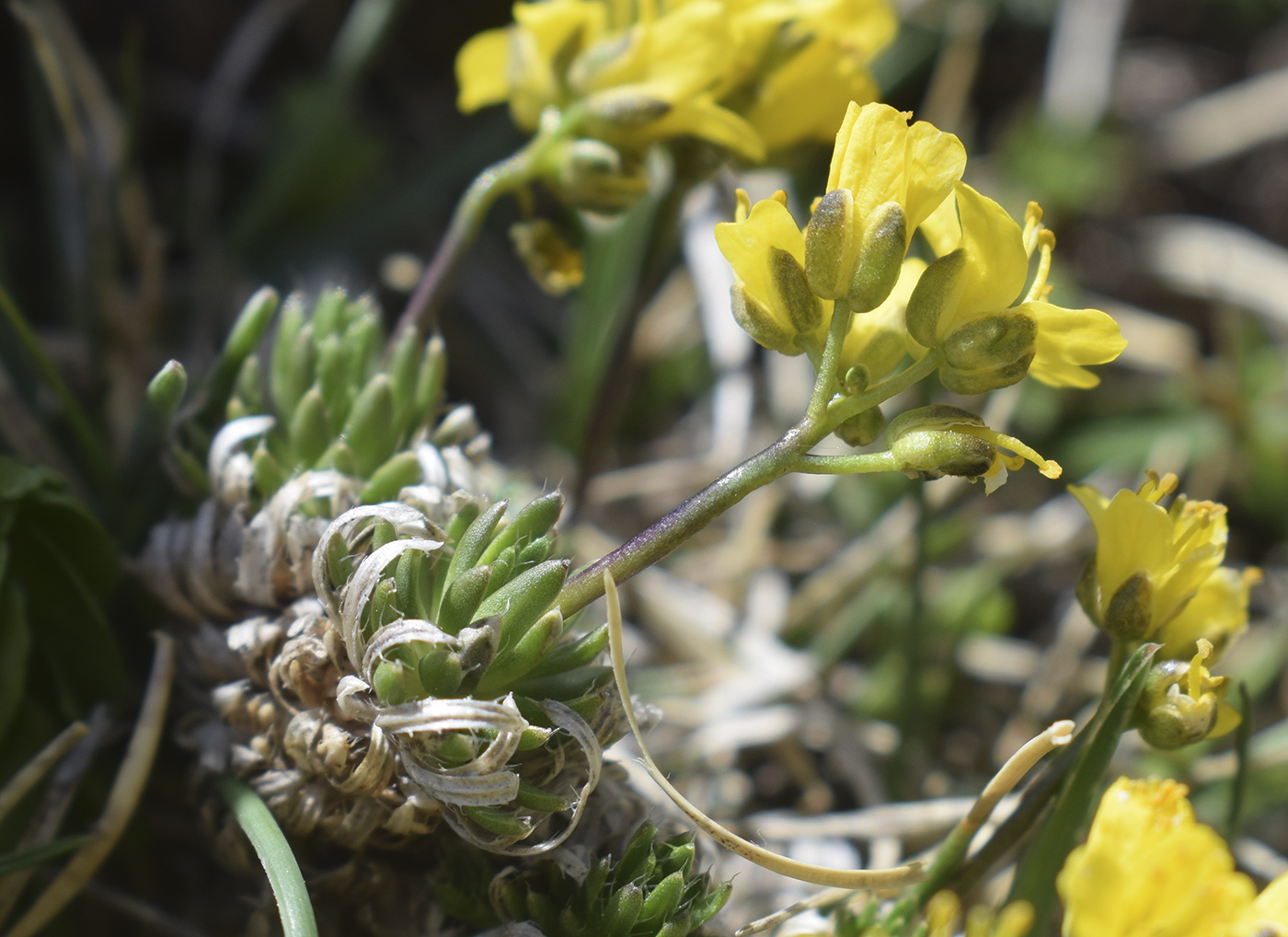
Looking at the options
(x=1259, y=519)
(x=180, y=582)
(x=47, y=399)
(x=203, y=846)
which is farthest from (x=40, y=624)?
(x=1259, y=519)

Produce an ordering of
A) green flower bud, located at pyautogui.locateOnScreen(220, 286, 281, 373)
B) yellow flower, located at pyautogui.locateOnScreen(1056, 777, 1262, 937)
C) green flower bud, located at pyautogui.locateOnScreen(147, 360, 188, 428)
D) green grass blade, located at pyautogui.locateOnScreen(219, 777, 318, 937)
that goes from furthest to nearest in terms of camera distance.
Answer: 1. green flower bud, located at pyautogui.locateOnScreen(220, 286, 281, 373)
2. green flower bud, located at pyautogui.locateOnScreen(147, 360, 188, 428)
3. green grass blade, located at pyautogui.locateOnScreen(219, 777, 318, 937)
4. yellow flower, located at pyautogui.locateOnScreen(1056, 777, 1262, 937)

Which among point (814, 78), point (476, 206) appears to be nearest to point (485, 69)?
point (476, 206)

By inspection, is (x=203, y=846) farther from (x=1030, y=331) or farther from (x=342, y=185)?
(x=342, y=185)

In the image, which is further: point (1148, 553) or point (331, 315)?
point (331, 315)

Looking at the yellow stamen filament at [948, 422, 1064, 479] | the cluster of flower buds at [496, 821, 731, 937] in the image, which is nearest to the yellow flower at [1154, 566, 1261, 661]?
the yellow stamen filament at [948, 422, 1064, 479]

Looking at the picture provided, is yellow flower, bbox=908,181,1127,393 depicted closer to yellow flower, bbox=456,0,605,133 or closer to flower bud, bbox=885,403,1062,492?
flower bud, bbox=885,403,1062,492

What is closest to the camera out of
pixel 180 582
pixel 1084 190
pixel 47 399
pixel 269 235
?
pixel 180 582

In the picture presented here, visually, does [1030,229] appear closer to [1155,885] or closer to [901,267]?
[901,267]
